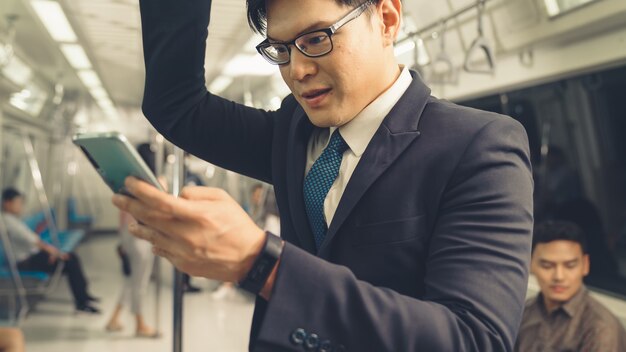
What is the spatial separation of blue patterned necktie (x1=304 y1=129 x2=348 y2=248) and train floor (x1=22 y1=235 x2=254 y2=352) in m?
3.29

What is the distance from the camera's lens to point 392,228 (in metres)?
0.72

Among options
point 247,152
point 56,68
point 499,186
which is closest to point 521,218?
point 499,186

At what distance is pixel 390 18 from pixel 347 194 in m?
0.33

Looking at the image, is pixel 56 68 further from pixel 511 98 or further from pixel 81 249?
pixel 511 98

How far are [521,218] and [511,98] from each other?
3339 millimetres

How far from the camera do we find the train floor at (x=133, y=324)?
174 inches

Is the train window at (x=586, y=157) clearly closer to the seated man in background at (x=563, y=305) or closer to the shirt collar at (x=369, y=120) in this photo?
the seated man in background at (x=563, y=305)

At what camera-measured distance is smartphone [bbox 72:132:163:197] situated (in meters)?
0.58

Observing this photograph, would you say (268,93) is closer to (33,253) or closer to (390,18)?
(390,18)

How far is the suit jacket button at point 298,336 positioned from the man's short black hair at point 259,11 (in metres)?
0.48

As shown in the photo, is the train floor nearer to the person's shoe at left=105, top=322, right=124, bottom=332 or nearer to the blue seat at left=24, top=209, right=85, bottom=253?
the person's shoe at left=105, top=322, right=124, bottom=332

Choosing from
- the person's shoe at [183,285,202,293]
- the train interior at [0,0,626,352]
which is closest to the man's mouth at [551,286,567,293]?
the train interior at [0,0,626,352]

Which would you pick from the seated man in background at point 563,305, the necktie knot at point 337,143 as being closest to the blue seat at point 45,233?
the seated man in background at point 563,305

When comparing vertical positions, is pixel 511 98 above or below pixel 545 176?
above
